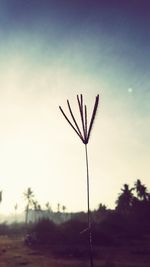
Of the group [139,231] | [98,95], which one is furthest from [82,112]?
[139,231]

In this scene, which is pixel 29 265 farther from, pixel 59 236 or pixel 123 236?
pixel 123 236

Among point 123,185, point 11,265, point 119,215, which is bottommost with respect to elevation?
point 11,265

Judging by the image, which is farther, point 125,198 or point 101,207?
point 101,207

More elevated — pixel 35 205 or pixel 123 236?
pixel 35 205

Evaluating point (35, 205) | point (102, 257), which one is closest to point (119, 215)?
point (102, 257)

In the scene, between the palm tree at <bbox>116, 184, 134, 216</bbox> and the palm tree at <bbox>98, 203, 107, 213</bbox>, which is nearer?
the palm tree at <bbox>116, 184, 134, 216</bbox>

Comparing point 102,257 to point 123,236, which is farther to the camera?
point 123,236

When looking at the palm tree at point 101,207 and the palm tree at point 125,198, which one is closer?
the palm tree at point 125,198

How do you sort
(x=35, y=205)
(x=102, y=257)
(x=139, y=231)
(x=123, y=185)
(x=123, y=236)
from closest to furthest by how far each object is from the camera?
1. (x=102, y=257)
2. (x=123, y=236)
3. (x=139, y=231)
4. (x=123, y=185)
5. (x=35, y=205)

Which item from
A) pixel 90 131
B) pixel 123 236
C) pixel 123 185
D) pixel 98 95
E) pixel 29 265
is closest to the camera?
pixel 98 95
